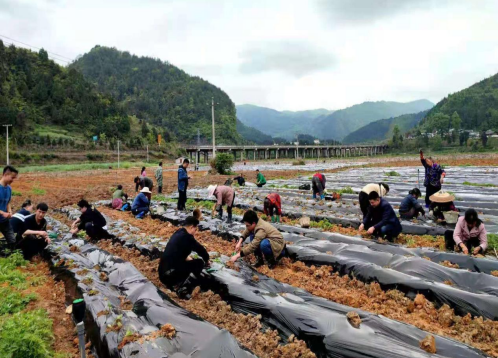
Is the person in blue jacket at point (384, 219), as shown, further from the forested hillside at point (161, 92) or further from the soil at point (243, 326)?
the forested hillside at point (161, 92)

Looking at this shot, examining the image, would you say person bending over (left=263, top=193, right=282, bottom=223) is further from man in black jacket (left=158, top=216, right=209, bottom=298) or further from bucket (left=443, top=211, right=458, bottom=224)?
man in black jacket (left=158, top=216, right=209, bottom=298)

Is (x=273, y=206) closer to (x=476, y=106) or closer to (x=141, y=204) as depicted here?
(x=141, y=204)

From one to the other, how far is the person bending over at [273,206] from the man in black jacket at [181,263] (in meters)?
3.97

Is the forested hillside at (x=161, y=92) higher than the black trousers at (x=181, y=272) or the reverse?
higher

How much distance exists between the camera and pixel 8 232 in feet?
19.7

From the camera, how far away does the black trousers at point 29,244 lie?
608 centimetres

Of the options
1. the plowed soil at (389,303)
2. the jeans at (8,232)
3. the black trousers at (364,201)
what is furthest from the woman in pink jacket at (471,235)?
the jeans at (8,232)

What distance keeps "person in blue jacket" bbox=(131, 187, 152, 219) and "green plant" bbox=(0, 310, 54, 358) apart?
20.6ft

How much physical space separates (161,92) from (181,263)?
441ft

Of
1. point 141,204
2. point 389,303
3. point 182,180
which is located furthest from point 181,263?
point 141,204

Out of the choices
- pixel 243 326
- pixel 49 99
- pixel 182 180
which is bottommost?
pixel 243 326

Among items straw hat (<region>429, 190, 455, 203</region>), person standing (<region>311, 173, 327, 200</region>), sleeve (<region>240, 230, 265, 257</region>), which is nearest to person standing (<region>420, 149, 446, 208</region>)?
straw hat (<region>429, 190, 455, 203</region>)

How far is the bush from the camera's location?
26656 mm

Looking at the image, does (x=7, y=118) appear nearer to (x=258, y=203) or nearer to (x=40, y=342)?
(x=258, y=203)
